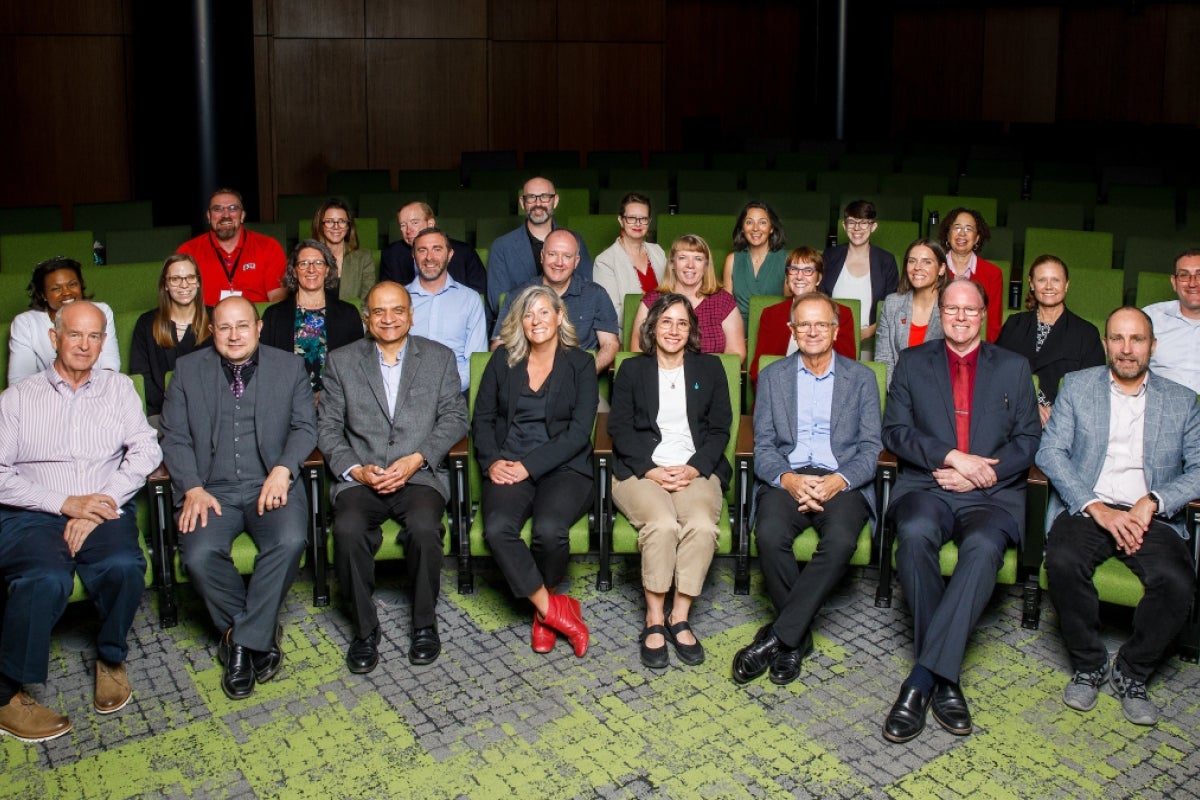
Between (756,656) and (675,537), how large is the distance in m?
0.46

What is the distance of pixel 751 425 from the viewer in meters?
4.37

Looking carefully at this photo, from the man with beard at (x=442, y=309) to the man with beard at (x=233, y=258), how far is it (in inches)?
38.9

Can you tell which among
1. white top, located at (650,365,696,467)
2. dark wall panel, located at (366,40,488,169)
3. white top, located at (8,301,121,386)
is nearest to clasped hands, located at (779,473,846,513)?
white top, located at (650,365,696,467)

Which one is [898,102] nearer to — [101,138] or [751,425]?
[101,138]

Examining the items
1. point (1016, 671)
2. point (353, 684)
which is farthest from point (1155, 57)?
point (353, 684)

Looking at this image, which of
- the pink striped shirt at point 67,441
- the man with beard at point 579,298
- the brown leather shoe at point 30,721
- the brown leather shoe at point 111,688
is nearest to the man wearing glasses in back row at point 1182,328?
the man with beard at point 579,298

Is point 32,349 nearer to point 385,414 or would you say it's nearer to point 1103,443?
point 385,414

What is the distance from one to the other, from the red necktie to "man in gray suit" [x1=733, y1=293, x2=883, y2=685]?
262 millimetres

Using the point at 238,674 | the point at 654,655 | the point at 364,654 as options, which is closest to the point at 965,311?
the point at 654,655

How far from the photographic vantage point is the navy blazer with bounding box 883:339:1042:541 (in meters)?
3.97

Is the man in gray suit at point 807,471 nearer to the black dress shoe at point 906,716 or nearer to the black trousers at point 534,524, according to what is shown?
the black dress shoe at point 906,716

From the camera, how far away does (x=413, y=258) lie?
582 centimetres

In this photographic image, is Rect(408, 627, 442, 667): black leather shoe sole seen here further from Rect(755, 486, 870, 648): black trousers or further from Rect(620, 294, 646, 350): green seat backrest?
Rect(620, 294, 646, 350): green seat backrest

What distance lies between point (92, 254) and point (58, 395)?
2.66 metres
